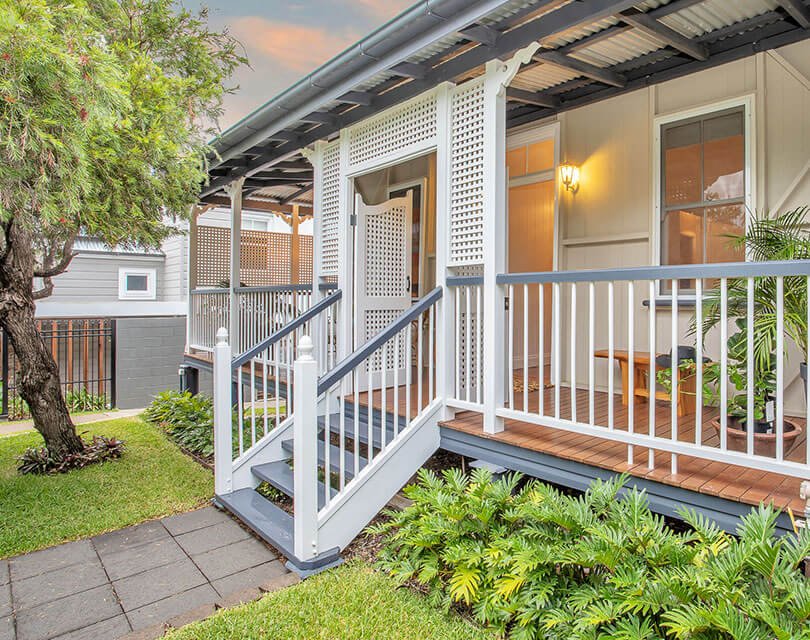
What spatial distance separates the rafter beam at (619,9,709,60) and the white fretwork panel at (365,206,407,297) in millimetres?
2643

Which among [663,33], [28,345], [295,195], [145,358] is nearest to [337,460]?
[28,345]

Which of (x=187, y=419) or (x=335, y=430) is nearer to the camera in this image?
(x=335, y=430)

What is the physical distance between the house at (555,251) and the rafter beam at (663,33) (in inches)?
0.7

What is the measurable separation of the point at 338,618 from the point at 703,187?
4.03m

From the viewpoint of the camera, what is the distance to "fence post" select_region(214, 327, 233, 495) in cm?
410

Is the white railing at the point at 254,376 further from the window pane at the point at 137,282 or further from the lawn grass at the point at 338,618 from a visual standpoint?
the window pane at the point at 137,282

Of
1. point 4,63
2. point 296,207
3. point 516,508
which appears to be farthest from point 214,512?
point 296,207

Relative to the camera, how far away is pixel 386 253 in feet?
17.2

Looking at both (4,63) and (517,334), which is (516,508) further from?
(517,334)

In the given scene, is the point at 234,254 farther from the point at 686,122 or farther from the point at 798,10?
the point at 798,10

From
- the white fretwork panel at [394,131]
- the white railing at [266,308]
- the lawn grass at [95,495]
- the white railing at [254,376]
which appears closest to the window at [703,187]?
the white fretwork panel at [394,131]

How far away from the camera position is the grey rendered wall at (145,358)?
379 inches

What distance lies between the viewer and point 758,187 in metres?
3.82

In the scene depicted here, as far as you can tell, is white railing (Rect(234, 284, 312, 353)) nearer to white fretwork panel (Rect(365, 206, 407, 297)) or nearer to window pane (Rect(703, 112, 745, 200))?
white fretwork panel (Rect(365, 206, 407, 297))
